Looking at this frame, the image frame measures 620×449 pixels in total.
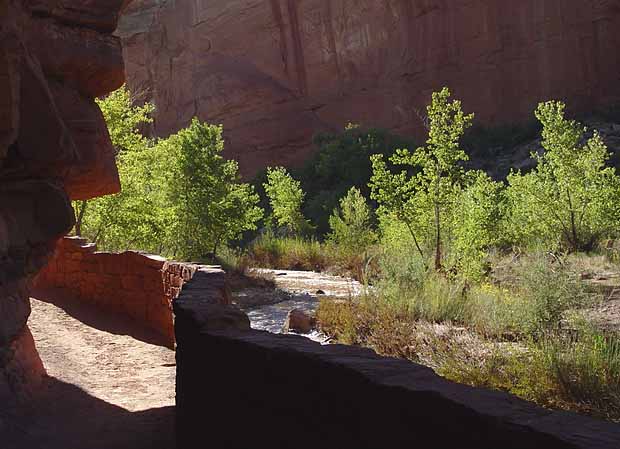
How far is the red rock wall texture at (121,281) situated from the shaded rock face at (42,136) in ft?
4.08

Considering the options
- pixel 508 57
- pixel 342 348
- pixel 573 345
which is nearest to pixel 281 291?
pixel 573 345

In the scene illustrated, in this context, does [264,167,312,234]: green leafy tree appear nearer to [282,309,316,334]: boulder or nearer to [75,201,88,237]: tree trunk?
[75,201,88,237]: tree trunk

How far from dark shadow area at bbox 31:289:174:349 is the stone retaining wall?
4.76 meters

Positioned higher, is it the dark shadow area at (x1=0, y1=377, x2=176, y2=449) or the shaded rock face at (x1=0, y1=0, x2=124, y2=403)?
the shaded rock face at (x1=0, y1=0, x2=124, y2=403)

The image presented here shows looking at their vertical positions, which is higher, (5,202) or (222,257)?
(5,202)

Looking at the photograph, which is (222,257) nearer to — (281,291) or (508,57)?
(281,291)

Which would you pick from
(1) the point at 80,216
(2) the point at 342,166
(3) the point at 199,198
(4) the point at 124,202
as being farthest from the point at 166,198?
(2) the point at 342,166

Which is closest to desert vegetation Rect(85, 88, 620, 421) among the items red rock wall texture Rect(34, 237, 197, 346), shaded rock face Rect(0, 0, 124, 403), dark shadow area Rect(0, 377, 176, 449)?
red rock wall texture Rect(34, 237, 197, 346)

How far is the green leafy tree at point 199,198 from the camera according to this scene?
16547 millimetres

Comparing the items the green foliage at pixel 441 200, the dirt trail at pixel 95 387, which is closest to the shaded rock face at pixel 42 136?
the dirt trail at pixel 95 387

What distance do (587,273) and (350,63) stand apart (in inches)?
983

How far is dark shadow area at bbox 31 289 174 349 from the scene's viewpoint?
9.28 m

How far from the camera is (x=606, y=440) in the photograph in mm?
1779

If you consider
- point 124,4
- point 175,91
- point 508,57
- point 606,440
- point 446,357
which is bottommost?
point 446,357
